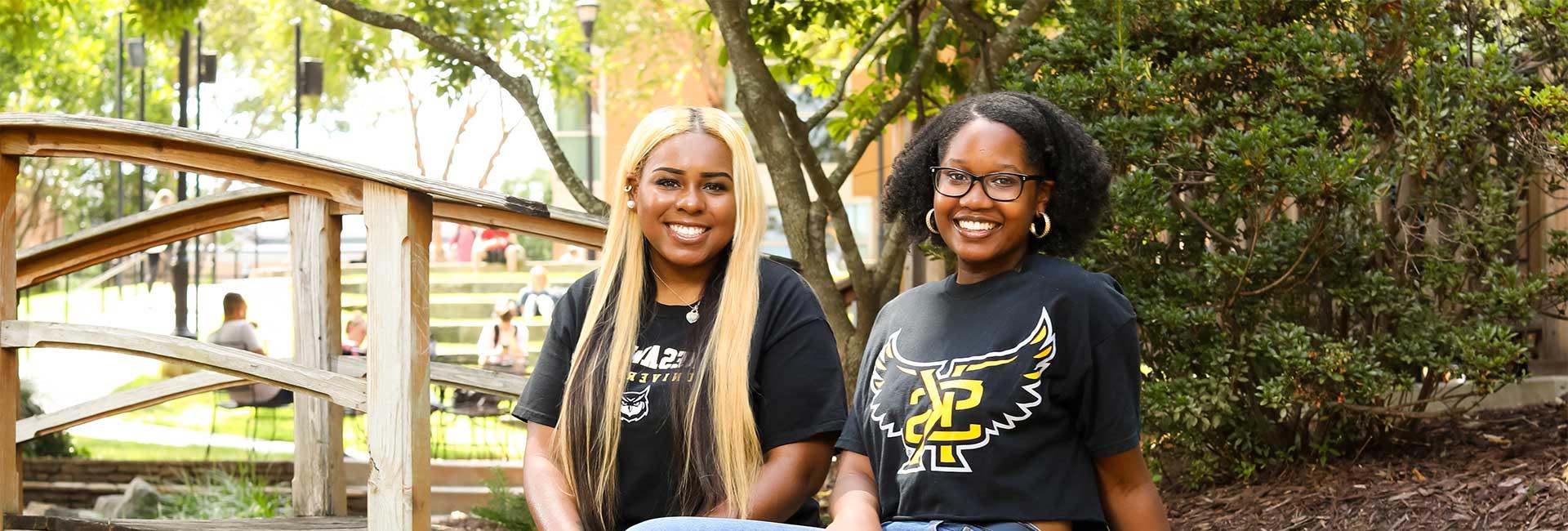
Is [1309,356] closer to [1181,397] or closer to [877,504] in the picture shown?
[1181,397]

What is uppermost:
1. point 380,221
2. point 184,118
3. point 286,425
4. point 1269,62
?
point 184,118

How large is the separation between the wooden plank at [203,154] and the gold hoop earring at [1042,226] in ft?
3.80

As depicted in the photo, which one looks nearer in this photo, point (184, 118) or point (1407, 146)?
point (1407, 146)

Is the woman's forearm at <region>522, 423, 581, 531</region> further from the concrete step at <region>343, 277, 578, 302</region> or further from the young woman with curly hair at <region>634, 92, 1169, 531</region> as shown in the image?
the concrete step at <region>343, 277, 578, 302</region>

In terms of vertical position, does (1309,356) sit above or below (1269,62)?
below

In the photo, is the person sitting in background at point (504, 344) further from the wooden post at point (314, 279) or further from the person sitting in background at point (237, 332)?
the wooden post at point (314, 279)

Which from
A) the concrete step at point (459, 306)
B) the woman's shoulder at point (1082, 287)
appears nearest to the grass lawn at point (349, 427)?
the concrete step at point (459, 306)

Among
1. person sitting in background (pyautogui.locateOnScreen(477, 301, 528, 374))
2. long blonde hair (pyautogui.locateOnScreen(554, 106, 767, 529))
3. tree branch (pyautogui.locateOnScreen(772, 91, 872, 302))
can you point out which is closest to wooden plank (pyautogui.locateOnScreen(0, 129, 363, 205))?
long blonde hair (pyautogui.locateOnScreen(554, 106, 767, 529))

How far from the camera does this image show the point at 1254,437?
5.19 meters

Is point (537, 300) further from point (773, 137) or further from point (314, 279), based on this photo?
point (314, 279)

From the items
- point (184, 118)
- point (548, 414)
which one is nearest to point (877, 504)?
point (548, 414)

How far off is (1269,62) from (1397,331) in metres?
1.05

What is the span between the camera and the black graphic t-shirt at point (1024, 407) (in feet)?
8.09

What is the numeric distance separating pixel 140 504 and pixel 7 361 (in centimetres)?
487
